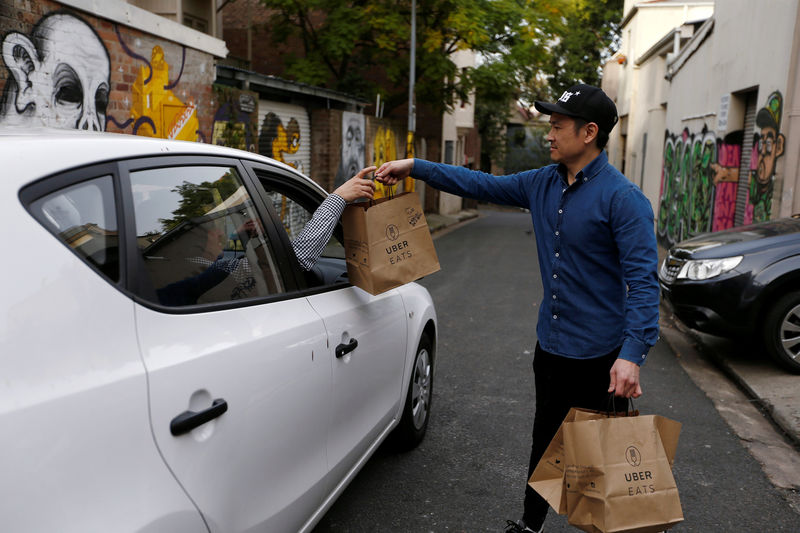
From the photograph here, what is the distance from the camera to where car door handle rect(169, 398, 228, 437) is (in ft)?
5.99

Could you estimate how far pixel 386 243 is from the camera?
301cm

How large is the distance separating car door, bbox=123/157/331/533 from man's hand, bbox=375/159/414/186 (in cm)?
68

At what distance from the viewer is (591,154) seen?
2773 millimetres

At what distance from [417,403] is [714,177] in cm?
989

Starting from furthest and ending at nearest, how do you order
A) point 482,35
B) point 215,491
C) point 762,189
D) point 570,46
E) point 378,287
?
point 570,46, point 482,35, point 762,189, point 378,287, point 215,491

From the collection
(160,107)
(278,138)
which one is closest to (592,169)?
(160,107)

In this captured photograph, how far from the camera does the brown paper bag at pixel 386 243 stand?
2.96 m

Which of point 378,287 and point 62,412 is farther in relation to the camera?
point 378,287

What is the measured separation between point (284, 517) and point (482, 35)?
16365 millimetres

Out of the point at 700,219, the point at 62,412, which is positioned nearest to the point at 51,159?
the point at 62,412

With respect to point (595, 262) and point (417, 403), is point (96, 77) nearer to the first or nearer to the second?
point (417, 403)

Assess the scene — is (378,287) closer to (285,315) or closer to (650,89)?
(285,315)

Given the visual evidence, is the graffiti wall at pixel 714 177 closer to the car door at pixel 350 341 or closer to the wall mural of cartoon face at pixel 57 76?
the car door at pixel 350 341

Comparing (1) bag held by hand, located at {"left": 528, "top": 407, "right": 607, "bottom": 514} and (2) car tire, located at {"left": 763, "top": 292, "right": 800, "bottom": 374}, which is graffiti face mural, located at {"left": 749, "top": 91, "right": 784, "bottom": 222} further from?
(1) bag held by hand, located at {"left": 528, "top": 407, "right": 607, "bottom": 514}
